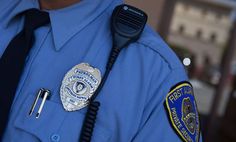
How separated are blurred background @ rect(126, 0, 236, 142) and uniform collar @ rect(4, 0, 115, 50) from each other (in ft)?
11.0

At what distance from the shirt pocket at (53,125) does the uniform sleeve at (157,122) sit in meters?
0.08

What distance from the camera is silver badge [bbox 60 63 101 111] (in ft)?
3.51

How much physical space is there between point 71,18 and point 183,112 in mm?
340

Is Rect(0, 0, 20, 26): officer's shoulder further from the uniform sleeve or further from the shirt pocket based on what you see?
the uniform sleeve

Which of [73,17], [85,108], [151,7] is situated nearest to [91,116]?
[85,108]

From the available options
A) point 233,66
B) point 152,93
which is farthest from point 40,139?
point 233,66

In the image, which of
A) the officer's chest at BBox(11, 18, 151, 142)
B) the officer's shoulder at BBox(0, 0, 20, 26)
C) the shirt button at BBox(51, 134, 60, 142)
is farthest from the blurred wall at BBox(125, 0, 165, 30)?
the shirt button at BBox(51, 134, 60, 142)

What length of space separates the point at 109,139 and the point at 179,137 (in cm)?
15

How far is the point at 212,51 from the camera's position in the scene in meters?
5.26

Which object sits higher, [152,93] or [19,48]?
[19,48]

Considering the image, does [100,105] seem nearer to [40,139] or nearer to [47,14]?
[40,139]

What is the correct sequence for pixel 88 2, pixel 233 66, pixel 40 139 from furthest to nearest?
pixel 233 66, pixel 88 2, pixel 40 139

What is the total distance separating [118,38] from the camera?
1.10 metres

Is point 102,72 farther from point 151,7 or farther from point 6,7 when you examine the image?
point 151,7
